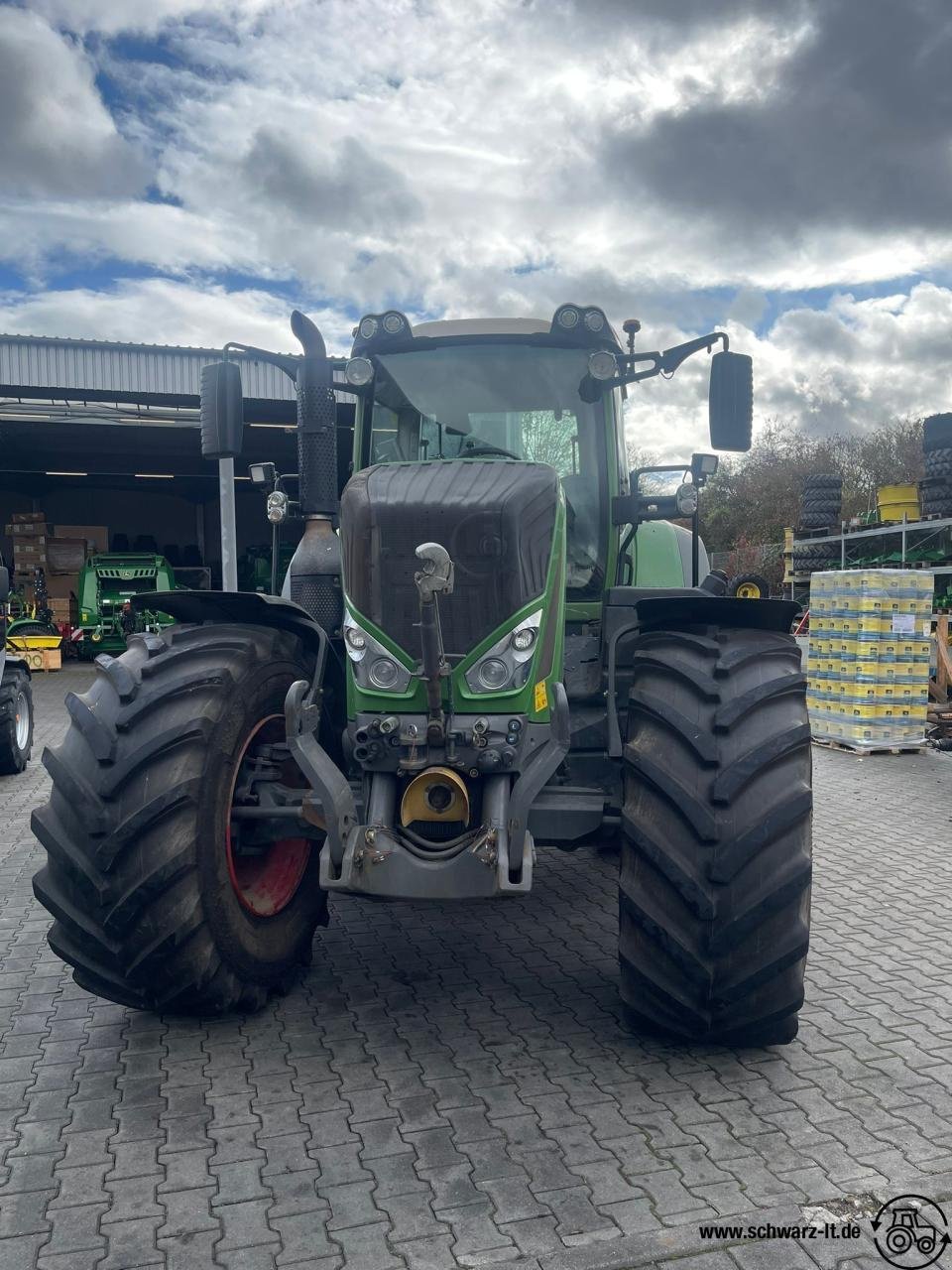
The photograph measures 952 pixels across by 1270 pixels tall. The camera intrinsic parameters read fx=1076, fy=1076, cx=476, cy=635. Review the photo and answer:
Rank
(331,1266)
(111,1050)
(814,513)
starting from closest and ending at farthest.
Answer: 1. (331,1266)
2. (111,1050)
3. (814,513)

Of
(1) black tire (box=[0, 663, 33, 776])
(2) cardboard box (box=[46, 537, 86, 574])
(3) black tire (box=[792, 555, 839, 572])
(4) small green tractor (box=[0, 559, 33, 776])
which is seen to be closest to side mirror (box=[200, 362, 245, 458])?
(4) small green tractor (box=[0, 559, 33, 776])

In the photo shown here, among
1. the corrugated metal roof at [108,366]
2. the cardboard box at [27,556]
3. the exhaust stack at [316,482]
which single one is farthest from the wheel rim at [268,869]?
the cardboard box at [27,556]

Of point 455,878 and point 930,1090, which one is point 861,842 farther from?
point 455,878

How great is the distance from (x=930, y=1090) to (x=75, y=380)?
17.5 metres

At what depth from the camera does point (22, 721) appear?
32.3 ft

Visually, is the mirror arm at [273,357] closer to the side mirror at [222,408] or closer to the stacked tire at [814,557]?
the side mirror at [222,408]

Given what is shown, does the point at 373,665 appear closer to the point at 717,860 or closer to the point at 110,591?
the point at 717,860

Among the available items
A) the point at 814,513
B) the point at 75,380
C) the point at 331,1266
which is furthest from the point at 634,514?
the point at 814,513

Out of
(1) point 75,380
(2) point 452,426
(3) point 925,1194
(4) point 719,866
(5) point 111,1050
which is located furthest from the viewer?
(1) point 75,380

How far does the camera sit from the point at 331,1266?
2594 mm

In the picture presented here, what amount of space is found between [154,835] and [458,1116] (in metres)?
1.33

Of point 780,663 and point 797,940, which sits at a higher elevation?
point 780,663

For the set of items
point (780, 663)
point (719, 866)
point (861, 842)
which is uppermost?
point (780, 663)
